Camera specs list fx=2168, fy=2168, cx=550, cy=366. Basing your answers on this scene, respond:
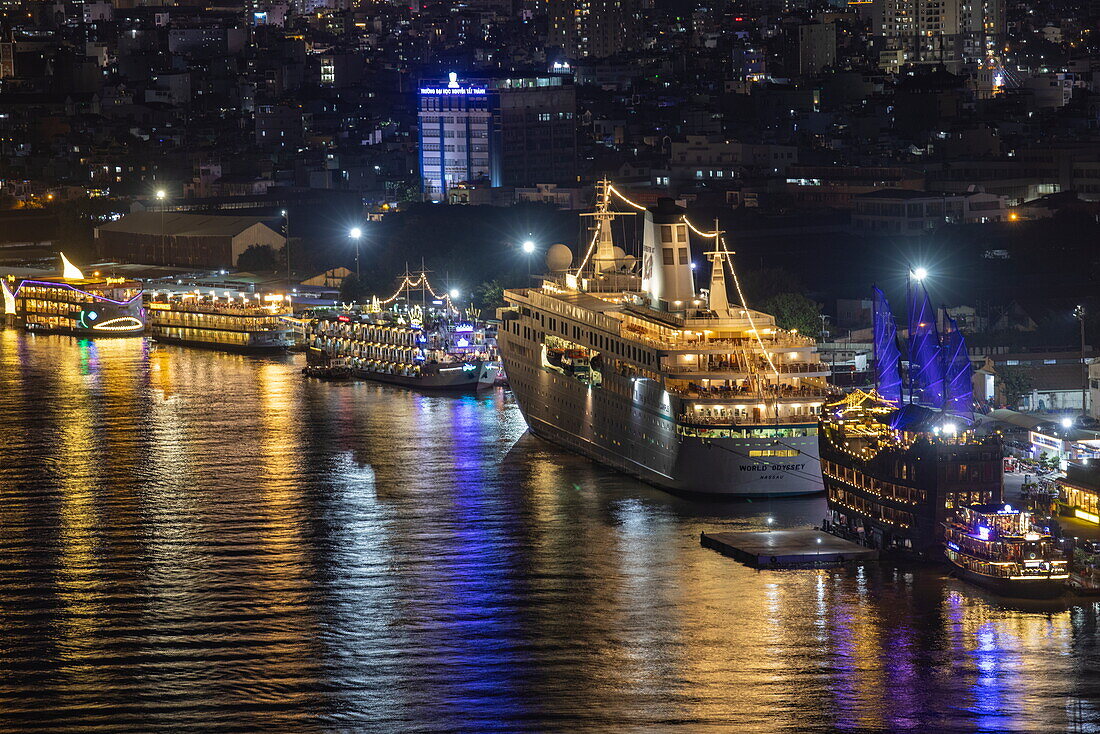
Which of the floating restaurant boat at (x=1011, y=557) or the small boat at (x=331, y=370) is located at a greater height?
the small boat at (x=331, y=370)

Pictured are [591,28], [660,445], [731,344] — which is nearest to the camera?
[660,445]

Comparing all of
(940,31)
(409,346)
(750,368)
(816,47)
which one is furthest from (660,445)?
(940,31)

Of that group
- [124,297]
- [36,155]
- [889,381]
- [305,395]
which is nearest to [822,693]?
[889,381]

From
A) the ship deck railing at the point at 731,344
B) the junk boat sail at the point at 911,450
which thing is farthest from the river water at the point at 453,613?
the ship deck railing at the point at 731,344

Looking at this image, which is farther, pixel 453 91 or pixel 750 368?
pixel 453 91

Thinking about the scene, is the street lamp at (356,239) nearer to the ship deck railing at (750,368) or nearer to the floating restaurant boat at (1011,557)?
the ship deck railing at (750,368)

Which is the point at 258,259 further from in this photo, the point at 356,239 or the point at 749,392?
the point at 749,392
